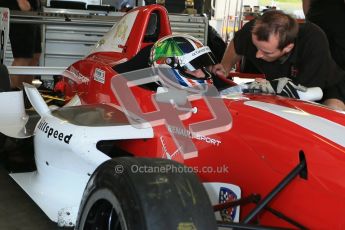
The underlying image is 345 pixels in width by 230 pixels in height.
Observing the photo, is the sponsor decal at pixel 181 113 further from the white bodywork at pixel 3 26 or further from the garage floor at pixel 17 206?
the white bodywork at pixel 3 26

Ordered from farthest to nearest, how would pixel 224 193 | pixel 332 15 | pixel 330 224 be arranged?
1. pixel 332 15
2. pixel 224 193
3. pixel 330 224

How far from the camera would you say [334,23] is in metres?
3.78

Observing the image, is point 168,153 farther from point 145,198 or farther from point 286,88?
point 145,198

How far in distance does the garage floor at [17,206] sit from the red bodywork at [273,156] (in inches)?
27.1

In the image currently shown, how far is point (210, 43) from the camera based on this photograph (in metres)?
6.27

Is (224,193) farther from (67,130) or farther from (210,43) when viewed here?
(210,43)

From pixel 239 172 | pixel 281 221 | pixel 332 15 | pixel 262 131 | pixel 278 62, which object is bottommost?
pixel 281 221

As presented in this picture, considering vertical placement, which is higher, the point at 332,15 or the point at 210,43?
the point at 332,15

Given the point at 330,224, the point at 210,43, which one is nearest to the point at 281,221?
the point at 330,224

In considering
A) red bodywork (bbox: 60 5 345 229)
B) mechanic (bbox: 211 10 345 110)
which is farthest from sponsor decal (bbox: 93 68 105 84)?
mechanic (bbox: 211 10 345 110)

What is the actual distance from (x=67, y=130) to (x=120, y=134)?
10.5 inches

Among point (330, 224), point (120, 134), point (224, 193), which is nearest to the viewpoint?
point (330, 224)

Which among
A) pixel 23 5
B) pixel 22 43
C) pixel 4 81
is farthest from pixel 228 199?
pixel 22 43

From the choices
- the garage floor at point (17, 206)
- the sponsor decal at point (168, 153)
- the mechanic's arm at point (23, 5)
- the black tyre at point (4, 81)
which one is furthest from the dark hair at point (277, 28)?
the mechanic's arm at point (23, 5)
